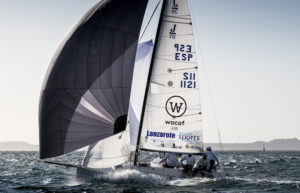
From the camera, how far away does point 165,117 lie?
1641cm

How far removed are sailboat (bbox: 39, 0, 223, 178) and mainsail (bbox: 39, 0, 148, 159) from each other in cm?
4

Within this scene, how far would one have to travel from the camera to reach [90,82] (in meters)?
14.5

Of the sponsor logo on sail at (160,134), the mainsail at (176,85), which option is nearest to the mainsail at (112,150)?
the sponsor logo on sail at (160,134)

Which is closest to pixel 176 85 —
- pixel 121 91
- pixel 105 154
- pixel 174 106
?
pixel 174 106

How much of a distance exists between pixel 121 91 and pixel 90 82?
1.31 meters

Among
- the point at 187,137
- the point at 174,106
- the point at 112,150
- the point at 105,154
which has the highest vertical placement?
the point at 174,106

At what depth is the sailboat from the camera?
14.2 metres

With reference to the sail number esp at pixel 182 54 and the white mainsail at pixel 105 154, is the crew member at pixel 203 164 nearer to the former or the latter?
the white mainsail at pixel 105 154

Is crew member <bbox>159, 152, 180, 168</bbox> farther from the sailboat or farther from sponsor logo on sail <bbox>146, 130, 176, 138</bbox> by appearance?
sponsor logo on sail <bbox>146, 130, 176, 138</bbox>

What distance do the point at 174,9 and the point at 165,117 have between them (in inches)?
185

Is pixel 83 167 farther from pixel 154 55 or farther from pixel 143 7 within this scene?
pixel 143 7

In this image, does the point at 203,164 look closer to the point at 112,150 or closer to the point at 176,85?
the point at 176,85

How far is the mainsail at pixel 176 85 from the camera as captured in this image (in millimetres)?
16375

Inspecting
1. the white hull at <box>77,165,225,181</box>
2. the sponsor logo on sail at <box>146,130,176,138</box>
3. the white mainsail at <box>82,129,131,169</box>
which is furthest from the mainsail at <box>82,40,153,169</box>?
the sponsor logo on sail at <box>146,130,176,138</box>
